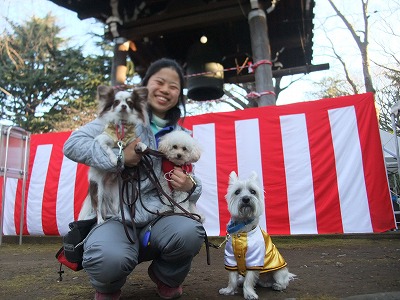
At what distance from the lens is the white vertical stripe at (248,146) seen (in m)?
4.52

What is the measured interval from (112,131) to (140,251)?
758mm

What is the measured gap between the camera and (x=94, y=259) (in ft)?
5.59

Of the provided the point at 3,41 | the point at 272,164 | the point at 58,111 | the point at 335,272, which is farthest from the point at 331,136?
the point at 58,111

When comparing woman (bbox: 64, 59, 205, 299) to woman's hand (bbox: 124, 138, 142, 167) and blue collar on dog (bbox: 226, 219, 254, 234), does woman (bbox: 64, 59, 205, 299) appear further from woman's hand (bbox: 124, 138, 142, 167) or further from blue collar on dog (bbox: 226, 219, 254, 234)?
blue collar on dog (bbox: 226, 219, 254, 234)

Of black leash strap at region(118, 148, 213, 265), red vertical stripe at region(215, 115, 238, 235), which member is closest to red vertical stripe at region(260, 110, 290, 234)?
red vertical stripe at region(215, 115, 238, 235)

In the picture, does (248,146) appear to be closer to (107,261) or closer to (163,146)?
(163,146)

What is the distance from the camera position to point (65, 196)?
502 cm

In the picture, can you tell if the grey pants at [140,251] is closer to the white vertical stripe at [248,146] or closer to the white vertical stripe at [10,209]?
the white vertical stripe at [248,146]

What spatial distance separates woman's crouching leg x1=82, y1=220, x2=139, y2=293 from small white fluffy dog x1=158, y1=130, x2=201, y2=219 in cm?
43

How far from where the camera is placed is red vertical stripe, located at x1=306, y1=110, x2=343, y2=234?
13.6 feet

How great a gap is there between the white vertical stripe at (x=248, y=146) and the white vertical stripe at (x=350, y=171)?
958 millimetres

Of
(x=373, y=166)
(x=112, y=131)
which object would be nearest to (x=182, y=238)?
(x=112, y=131)

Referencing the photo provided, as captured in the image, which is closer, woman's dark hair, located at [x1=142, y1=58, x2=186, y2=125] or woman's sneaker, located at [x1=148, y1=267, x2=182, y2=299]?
woman's sneaker, located at [x1=148, y1=267, x2=182, y2=299]

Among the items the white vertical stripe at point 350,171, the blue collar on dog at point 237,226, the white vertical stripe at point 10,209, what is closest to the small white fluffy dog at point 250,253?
the blue collar on dog at point 237,226
